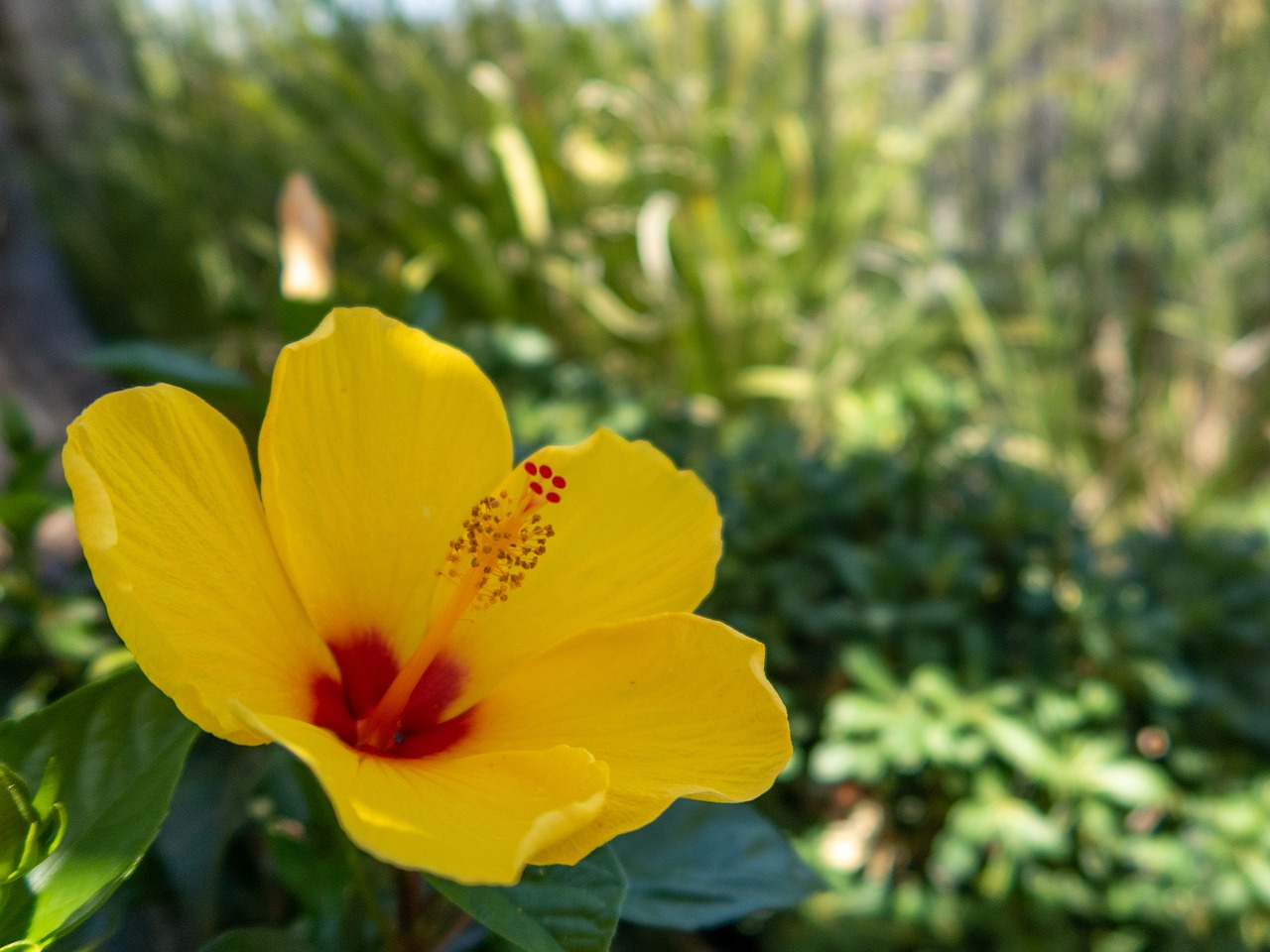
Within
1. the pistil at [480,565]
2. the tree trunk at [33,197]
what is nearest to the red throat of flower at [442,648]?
the pistil at [480,565]

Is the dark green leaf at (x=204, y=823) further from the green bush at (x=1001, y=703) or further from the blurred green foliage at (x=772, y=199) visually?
the blurred green foliage at (x=772, y=199)

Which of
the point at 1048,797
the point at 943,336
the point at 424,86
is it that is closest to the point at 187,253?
the point at 424,86

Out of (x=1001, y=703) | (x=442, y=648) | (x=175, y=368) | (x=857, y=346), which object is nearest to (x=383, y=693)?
(x=442, y=648)

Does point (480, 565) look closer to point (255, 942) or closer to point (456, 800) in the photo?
point (456, 800)

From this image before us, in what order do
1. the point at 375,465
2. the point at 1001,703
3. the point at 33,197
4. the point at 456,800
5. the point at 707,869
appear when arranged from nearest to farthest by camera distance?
the point at 456,800 → the point at 375,465 → the point at 707,869 → the point at 1001,703 → the point at 33,197

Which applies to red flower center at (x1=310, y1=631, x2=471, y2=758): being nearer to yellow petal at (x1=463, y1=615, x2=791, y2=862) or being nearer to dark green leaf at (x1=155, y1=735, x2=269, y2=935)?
yellow petal at (x1=463, y1=615, x2=791, y2=862)
